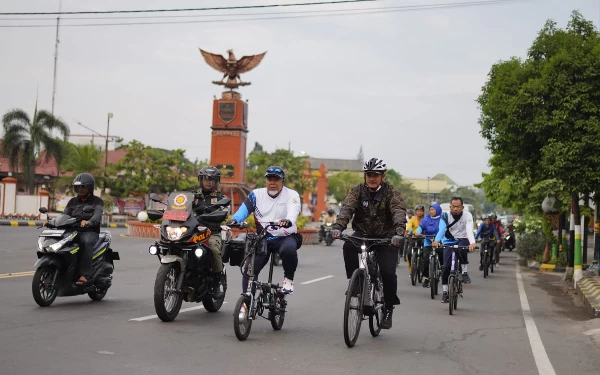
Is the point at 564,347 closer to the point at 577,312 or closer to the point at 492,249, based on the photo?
the point at 577,312

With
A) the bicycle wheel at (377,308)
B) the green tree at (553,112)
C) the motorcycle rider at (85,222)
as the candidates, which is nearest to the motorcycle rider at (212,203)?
the motorcycle rider at (85,222)

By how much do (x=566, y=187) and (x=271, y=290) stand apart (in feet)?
42.5

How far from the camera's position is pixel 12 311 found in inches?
372

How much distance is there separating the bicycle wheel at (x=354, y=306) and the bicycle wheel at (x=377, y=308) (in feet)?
1.23

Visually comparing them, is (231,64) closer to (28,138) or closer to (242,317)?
(28,138)

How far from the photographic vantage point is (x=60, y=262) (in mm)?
10070

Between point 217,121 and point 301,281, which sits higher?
point 217,121

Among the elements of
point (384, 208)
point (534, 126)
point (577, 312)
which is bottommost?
point (577, 312)

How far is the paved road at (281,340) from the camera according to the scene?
6.83 meters

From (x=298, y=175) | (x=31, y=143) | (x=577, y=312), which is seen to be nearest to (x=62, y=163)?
(x=31, y=143)

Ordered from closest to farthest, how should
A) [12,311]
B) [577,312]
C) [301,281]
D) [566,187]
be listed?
[12,311], [577,312], [301,281], [566,187]

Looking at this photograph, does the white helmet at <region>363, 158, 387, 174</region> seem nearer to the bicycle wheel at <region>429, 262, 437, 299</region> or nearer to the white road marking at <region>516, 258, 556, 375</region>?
the white road marking at <region>516, 258, 556, 375</region>

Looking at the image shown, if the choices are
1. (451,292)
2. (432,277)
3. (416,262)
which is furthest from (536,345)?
(416,262)

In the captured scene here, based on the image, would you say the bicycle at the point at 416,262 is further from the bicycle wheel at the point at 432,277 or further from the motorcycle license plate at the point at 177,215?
the motorcycle license plate at the point at 177,215
